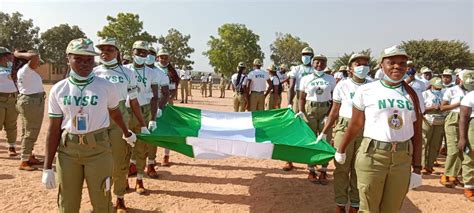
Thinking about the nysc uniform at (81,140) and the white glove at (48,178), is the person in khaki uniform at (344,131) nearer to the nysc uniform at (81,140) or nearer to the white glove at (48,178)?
the nysc uniform at (81,140)

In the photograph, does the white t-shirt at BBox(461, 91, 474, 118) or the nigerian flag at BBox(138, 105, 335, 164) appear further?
the white t-shirt at BBox(461, 91, 474, 118)

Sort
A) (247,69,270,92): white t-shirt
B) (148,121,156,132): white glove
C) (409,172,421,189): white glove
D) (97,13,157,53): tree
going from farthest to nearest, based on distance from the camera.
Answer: (97,13,157,53): tree → (247,69,270,92): white t-shirt → (148,121,156,132): white glove → (409,172,421,189): white glove

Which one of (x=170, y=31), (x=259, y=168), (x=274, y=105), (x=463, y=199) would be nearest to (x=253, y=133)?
(x=259, y=168)

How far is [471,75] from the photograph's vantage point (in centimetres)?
708

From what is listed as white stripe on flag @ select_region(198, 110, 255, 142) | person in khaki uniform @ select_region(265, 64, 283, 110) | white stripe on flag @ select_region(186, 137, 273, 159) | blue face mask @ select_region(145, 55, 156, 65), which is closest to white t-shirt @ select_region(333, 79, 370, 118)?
white stripe on flag @ select_region(186, 137, 273, 159)

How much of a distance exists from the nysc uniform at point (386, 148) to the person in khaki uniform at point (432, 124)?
506cm

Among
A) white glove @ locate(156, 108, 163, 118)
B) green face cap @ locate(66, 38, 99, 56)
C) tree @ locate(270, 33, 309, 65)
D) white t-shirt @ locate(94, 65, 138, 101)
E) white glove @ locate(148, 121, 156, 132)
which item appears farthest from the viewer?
tree @ locate(270, 33, 309, 65)

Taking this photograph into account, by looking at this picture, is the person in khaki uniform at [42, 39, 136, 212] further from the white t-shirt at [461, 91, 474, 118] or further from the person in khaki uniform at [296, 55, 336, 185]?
the white t-shirt at [461, 91, 474, 118]

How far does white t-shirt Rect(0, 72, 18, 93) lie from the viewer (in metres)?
7.99

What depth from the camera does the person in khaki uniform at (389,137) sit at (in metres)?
3.74

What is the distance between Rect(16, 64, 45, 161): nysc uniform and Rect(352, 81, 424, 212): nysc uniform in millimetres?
6863

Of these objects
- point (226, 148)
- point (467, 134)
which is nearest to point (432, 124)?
point (467, 134)

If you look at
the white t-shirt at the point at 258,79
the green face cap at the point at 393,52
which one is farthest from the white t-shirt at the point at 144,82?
the white t-shirt at the point at 258,79

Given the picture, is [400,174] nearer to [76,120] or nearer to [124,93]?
[76,120]
